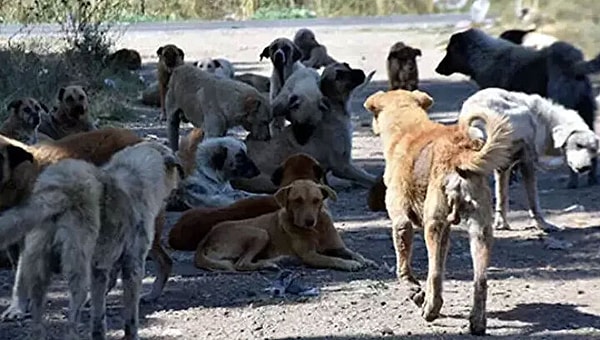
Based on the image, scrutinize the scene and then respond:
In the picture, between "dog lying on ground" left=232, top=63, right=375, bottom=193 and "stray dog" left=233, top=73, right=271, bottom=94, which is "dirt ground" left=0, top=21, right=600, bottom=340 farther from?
"stray dog" left=233, top=73, right=271, bottom=94

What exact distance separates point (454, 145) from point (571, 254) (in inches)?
103

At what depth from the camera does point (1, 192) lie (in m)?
8.88

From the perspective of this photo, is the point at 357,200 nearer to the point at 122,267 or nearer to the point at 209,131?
the point at 209,131

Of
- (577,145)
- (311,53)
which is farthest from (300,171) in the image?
(311,53)

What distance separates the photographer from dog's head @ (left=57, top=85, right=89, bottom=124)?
12.6 metres

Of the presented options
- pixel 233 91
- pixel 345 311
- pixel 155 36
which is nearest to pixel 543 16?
pixel 155 36

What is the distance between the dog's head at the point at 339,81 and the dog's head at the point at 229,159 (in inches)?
54.1

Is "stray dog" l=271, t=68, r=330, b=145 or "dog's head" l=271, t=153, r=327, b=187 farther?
"stray dog" l=271, t=68, r=330, b=145

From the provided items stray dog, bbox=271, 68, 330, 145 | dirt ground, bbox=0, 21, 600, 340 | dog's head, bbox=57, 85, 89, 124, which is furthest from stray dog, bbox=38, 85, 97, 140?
stray dog, bbox=271, 68, 330, 145

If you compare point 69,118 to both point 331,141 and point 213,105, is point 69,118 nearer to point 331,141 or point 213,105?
point 213,105

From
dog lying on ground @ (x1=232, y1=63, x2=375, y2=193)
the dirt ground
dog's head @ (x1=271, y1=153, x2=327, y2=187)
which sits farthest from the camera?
dog lying on ground @ (x1=232, y1=63, x2=375, y2=193)

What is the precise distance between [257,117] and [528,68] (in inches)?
128

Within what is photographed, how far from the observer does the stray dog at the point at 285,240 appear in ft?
31.9

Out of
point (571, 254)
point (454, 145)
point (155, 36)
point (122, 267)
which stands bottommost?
point (155, 36)
